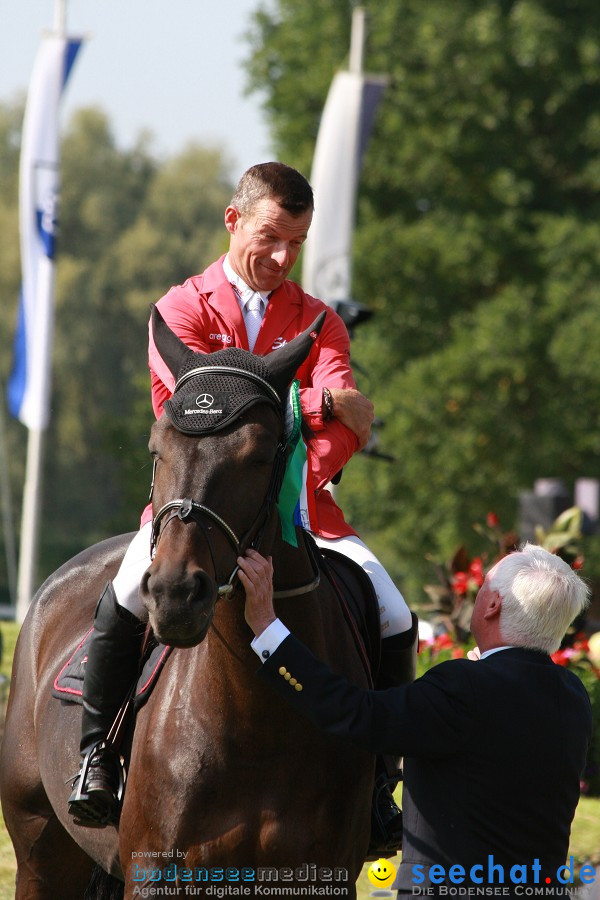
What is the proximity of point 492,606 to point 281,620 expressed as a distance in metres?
0.61

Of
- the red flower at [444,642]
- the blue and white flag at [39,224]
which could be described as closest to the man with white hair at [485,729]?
the red flower at [444,642]

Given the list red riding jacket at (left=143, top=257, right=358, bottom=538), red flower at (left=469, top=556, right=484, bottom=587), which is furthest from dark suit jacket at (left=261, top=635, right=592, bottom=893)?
red flower at (left=469, top=556, right=484, bottom=587)

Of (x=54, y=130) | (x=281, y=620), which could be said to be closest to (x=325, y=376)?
(x=281, y=620)

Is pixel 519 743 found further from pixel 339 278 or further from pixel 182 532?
pixel 339 278

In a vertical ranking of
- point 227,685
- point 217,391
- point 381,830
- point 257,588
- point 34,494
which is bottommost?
Answer: point 34,494

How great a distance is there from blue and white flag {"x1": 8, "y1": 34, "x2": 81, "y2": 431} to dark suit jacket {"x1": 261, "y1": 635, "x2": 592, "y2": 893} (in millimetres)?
11150

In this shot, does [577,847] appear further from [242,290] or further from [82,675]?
[242,290]

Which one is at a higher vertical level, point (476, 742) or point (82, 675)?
point (476, 742)

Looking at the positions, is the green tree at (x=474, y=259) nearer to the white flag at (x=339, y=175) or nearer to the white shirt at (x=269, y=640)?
the white flag at (x=339, y=175)

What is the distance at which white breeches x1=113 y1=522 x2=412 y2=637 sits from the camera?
12.9 ft

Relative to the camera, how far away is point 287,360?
11.3ft

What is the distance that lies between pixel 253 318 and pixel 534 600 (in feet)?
4.61

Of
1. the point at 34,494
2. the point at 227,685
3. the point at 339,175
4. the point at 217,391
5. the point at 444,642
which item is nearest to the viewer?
the point at 217,391

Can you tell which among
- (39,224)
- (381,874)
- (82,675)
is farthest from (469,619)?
(39,224)
